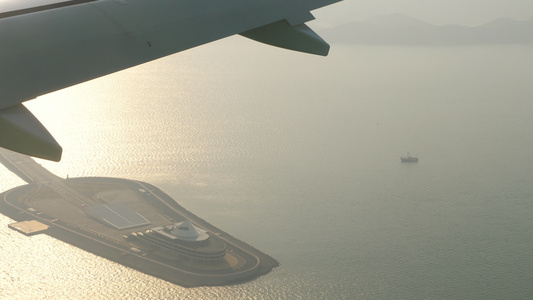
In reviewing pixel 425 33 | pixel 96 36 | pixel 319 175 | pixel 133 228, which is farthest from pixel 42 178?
pixel 425 33

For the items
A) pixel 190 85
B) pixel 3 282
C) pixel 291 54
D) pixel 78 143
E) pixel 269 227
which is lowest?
pixel 3 282

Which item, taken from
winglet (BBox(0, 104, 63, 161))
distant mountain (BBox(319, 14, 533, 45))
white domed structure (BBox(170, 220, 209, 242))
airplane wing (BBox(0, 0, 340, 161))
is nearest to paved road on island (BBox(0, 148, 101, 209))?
white domed structure (BBox(170, 220, 209, 242))

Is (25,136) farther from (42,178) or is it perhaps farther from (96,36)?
(42,178)

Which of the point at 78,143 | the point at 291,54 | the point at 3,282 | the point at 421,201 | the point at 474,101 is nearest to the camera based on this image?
the point at 3,282

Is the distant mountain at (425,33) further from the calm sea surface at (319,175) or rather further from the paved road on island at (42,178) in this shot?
the paved road on island at (42,178)

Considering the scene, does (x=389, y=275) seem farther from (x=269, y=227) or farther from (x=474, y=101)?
(x=474, y=101)

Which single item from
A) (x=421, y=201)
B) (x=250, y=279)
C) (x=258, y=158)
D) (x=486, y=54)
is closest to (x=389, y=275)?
(x=250, y=279)
